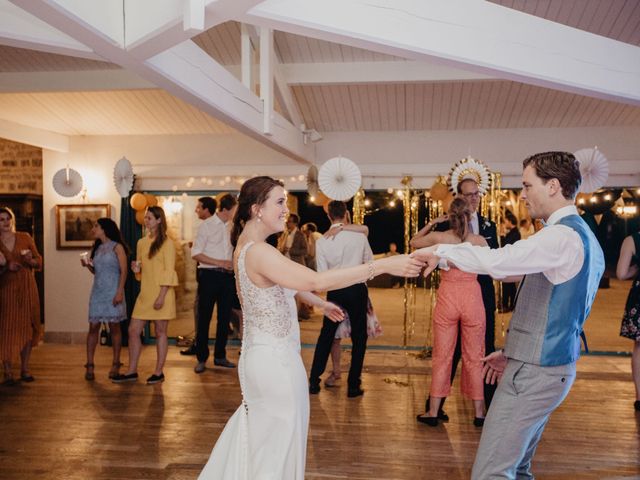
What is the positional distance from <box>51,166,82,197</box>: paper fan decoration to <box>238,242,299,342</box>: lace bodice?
5274 mm

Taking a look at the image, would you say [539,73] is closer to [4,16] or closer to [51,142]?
[4,16]

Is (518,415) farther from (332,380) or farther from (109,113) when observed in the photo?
(109,113)

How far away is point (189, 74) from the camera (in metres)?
3.53

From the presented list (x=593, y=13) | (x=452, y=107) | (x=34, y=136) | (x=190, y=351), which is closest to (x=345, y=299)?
(x=190, y=351)

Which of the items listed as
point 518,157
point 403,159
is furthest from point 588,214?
point 403,159

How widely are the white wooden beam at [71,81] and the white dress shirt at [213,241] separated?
1.45 metres

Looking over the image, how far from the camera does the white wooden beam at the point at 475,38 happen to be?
249 cm

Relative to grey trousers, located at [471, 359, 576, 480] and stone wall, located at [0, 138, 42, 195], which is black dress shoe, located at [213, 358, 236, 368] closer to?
grey trousers, located at [471, 359, 576, 480]

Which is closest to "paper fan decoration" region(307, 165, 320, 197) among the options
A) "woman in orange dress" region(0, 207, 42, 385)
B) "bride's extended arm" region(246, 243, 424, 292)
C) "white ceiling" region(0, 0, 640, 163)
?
"white ceiling" region(0, 0, 640, 163)

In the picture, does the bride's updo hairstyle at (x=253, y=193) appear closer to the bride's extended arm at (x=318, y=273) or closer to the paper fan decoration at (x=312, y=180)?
the bride's extended arm at (x=318, y=273)

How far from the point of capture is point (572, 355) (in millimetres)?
2057

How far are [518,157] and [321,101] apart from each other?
2503mm

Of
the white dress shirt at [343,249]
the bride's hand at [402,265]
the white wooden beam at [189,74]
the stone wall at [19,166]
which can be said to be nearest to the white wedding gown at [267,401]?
the bride's hand at [402,265]

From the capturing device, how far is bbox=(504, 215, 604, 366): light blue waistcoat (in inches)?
78.9
